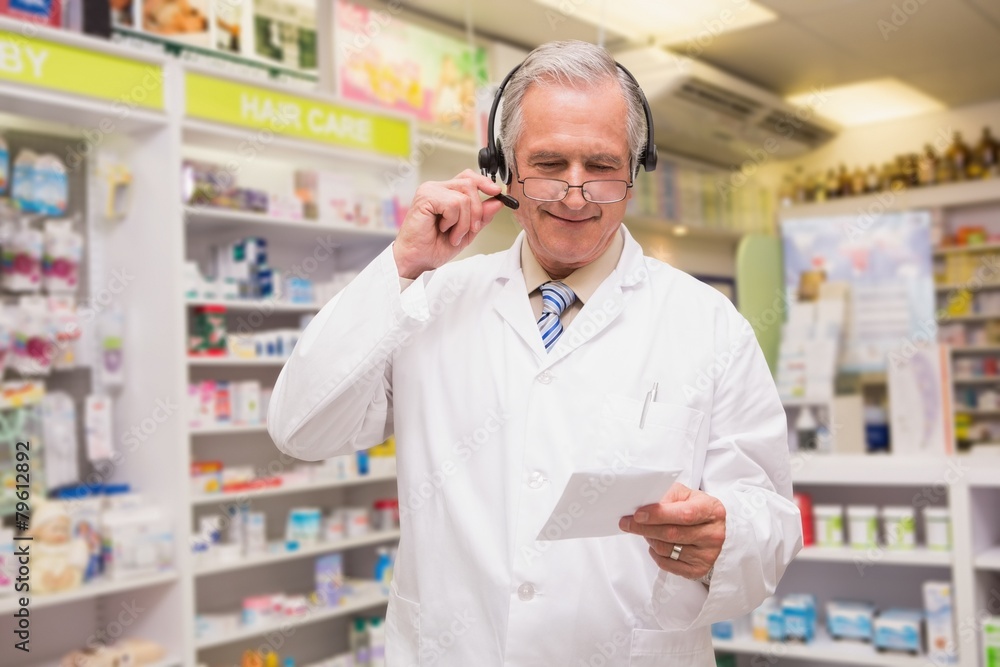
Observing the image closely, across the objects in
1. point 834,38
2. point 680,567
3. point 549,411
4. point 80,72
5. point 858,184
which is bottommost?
point 680,567

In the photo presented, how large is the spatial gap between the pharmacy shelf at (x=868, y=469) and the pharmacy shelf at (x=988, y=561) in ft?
0.87

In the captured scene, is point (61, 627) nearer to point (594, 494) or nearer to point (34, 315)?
point (34, 315)

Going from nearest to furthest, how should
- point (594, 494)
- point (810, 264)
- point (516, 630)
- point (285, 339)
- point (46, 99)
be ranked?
1. point (594, 494)
2. point (516, 630)
3. point (46, 99)
4. point (285, 339)
5. point (810, 264)

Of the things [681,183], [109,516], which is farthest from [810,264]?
[109,516]

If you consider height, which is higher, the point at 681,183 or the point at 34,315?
the point at 681,183

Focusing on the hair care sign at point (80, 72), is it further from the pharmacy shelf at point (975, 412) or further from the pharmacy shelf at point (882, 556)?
the pharmacy shelf at point (975, 412)

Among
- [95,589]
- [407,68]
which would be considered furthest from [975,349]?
[95,589]

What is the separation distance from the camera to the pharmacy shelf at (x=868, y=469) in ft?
10.1

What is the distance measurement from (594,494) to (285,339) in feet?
9.88

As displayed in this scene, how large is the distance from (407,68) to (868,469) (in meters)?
3.06

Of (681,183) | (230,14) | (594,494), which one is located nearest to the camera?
(594,494)

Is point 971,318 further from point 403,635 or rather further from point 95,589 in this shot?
point 403,635

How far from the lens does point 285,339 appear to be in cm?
391

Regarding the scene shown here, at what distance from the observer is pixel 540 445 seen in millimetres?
1480
